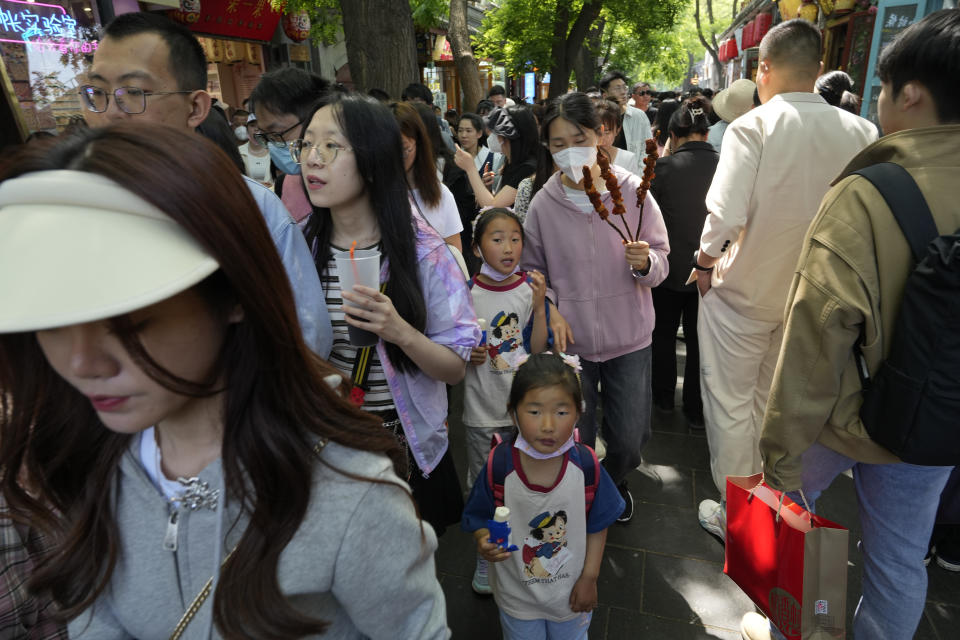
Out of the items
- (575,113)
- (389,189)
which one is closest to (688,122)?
(575,113)

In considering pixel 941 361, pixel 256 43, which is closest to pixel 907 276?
pixel 941 361

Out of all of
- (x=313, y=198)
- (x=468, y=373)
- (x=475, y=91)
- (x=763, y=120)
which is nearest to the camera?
(x=313, y=198)

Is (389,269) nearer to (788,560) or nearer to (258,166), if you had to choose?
(788,560)

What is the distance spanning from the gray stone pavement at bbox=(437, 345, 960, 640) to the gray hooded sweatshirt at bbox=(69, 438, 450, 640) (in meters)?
1.78

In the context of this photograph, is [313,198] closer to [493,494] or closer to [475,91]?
[493,494]

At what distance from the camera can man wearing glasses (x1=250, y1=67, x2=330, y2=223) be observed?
292cm

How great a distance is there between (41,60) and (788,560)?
6.51m

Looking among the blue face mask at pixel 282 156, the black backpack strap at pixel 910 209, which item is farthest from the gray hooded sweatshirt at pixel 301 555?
the blue face mask at pixel 282 156

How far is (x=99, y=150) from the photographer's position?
0.79 m

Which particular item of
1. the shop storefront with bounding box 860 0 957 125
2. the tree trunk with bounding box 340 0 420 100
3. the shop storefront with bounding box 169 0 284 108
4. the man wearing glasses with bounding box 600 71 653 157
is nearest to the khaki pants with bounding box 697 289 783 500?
the man wearing glasses with bounding box 600 71 653 157

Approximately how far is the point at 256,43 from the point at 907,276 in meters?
13.5

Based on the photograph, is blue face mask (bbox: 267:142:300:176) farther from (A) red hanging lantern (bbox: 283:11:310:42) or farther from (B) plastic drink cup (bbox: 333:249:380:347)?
(A) red hanging lantern (bbox: 283:11:310:42)

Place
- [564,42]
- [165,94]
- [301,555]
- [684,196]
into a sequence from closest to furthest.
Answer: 1. [301,555]
2. [165,94]
3. [684,196]
4. [564,42]

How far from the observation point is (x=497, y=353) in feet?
9.46
